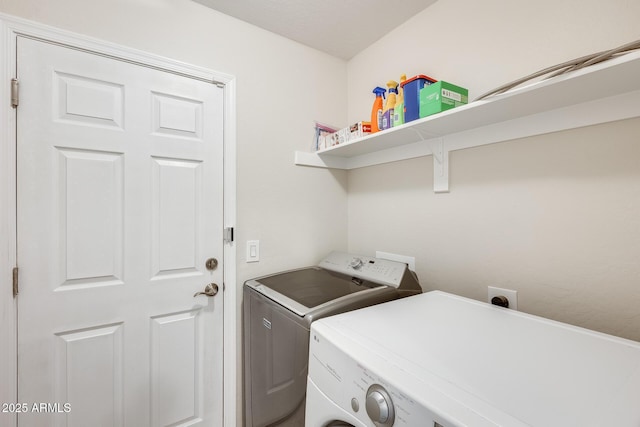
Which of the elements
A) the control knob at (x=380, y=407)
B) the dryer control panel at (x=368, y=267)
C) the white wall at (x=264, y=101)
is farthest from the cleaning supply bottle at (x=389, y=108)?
the control knob at (x=380, y=407)

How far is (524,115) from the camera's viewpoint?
1.16 metres

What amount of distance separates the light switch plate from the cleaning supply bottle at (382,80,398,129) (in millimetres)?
972

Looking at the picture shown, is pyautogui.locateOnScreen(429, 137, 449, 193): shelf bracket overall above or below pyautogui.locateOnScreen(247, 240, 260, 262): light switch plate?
above

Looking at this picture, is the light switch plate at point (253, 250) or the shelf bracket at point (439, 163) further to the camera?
the light switch plate at point (253, 250)

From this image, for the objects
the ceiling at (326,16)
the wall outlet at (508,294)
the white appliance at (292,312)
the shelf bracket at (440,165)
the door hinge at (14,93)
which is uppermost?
the ceiling at (326,16)

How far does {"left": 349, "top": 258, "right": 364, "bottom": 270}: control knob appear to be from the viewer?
1.61 m

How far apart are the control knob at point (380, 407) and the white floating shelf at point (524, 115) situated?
982mm

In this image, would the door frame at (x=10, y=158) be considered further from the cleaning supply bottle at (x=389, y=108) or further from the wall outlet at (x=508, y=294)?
the wall outlet at (x=508, y=294)

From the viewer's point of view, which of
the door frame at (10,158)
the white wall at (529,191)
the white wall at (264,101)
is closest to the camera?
the white wall at (529,191)

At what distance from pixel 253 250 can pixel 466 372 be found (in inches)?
49.5

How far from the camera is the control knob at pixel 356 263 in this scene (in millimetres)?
1611

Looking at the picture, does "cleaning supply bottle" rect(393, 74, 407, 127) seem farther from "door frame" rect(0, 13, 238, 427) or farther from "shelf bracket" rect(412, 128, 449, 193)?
"door frame" rect(0, 13, 238, 427)

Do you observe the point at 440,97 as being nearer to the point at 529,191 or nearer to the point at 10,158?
the point at 529,191

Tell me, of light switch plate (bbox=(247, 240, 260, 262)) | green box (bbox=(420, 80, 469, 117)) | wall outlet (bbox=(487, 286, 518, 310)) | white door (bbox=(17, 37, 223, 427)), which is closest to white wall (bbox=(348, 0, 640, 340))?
wall outlet (bbox=(487, 286, 518, 310))
